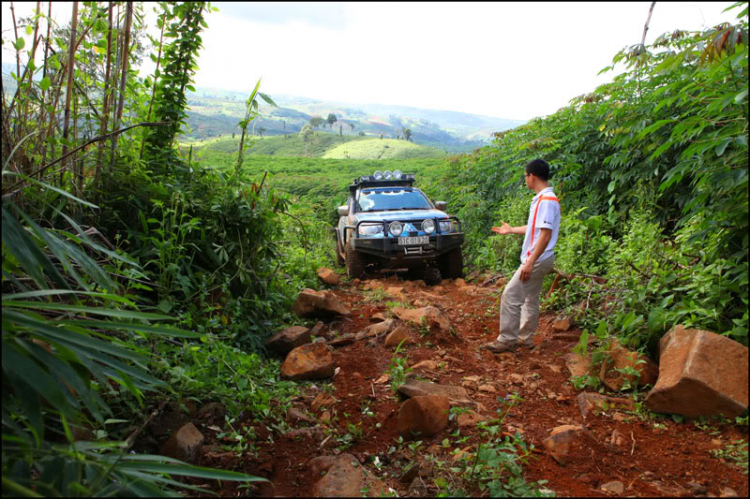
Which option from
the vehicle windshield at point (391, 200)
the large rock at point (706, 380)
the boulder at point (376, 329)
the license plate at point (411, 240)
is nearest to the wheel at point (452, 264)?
the license plate at point (411, 240)

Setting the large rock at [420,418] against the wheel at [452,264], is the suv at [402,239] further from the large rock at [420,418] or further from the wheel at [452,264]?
the large rock at [420,418]

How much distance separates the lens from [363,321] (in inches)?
213

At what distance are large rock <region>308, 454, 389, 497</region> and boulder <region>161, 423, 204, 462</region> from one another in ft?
1.96

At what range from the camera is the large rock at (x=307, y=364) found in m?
3.71

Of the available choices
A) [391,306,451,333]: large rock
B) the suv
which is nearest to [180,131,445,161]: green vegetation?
the suv

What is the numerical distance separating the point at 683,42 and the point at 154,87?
507 cm

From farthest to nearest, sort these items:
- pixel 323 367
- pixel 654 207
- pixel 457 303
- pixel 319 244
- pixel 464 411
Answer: pixel 319 244, pixel 457 303, pixel 654 207, pixel 323 367, pixel 464 411

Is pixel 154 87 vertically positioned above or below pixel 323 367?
above

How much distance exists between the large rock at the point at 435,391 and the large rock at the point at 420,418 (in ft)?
0.94

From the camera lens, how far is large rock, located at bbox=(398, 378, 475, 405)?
323cm

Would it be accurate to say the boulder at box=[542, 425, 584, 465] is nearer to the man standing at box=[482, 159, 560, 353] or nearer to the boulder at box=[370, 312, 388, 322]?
the man standing at box=[482, 159, 560, 353]

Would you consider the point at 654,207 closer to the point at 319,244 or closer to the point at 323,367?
the point at 323,367

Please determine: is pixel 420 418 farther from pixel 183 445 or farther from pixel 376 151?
pixel 376 151

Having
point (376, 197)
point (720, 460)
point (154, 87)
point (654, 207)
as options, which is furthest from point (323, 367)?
point (376, 197)
